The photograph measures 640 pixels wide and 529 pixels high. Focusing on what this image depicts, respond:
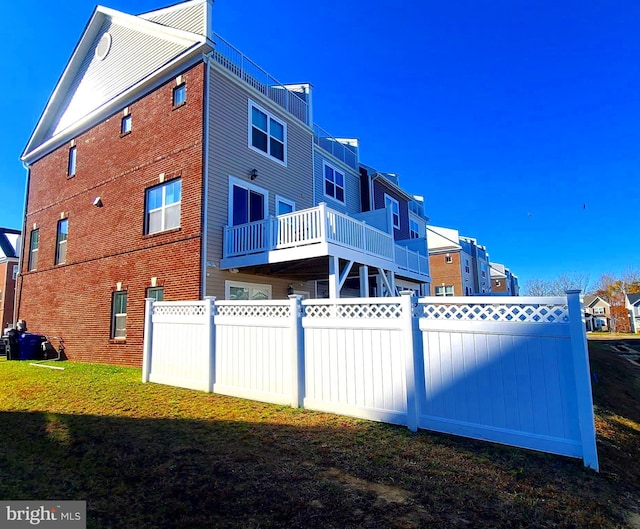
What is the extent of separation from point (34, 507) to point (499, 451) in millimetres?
4324

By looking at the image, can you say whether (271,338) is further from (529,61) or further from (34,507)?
(529,61)

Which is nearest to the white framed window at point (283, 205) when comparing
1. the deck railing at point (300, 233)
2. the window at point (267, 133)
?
the window at point (267, 133)

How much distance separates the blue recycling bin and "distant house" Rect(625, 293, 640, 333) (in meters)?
66.2

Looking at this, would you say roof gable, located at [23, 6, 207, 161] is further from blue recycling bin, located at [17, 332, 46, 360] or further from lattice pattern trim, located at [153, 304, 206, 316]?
blue recycling bin, located at [17, 332, 46, 360]

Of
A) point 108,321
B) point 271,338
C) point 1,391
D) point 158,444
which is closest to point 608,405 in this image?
point 271,338

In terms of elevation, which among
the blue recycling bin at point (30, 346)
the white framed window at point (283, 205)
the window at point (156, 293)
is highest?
the white framed window at point (283, 205)

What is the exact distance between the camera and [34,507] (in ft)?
9.44

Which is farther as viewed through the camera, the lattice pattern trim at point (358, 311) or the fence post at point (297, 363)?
the fence post at point (297, 363)

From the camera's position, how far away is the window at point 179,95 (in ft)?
36.2

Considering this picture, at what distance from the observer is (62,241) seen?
14.4 meters

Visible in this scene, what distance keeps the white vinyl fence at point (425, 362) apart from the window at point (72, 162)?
11.8m

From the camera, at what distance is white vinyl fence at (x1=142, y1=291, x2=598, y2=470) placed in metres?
3.83

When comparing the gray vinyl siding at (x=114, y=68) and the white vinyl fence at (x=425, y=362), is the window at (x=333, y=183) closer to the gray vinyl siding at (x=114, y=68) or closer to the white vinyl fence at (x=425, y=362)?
the gray vinyl siding at (x=114, y=68)

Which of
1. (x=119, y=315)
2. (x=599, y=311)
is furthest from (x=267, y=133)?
(x=599, y=311)
